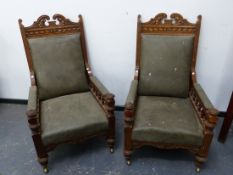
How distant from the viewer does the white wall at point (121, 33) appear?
1766 millimetres

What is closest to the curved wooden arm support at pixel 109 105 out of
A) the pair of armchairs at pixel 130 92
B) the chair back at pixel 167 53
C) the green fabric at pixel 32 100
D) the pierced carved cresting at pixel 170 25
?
the pair of armchairs at pixel 130 92

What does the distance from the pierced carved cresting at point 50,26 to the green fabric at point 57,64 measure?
0.06 m

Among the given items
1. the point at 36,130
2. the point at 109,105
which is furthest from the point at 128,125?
the point at 36,130

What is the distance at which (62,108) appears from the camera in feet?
5.74

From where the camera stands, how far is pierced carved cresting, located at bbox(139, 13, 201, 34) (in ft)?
5.70

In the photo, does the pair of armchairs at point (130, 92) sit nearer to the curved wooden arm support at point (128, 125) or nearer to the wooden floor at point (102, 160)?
the curved wooden arm support at point (128, 125)

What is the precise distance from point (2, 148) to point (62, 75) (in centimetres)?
83

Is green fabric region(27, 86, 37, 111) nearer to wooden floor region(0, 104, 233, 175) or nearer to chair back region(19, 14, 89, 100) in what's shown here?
chair back region(19, 14, 89, 100)

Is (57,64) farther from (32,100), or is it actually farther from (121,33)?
(121,33)

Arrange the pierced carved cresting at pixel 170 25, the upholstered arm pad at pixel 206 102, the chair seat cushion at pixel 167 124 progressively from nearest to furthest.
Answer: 1. the upholstered arm pad at pixel 206 102
2. the chair seat cushion at pixel 167 124
3. the pierced carved cresting at pixel 170 25

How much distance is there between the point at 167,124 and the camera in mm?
1556

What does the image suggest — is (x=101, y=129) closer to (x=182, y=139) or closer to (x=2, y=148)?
(x=182, y=139)

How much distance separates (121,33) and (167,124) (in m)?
0.87

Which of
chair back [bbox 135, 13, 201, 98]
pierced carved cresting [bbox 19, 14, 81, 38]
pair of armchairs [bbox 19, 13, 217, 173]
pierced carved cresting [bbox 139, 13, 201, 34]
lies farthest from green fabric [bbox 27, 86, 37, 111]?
pierced carved cresting [bbox 139, 13, 201, 34]
